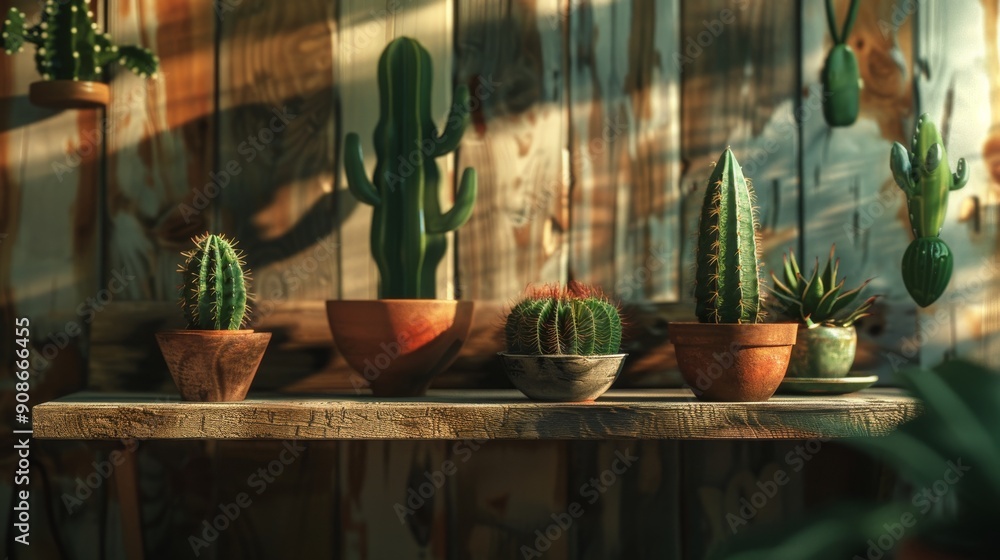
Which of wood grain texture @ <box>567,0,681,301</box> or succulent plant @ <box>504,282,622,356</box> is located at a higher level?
wood grain texture @ <box>567,0,681,301</box>

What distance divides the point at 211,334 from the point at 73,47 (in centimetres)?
67

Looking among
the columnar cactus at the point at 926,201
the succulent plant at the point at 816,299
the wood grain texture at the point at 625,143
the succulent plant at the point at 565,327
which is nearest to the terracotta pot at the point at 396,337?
the succulent plant at the point at 565,327

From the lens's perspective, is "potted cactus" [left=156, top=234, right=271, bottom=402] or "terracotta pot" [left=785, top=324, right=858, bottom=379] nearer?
"potted cactus" [left=156, top=234, right=271, bottom=402]

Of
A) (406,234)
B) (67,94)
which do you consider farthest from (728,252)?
(67,94)

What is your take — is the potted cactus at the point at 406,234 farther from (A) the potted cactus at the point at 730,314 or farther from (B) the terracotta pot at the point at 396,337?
(A) the potted cactus at the point at 730,314

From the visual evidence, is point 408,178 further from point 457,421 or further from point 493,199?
point 457,421

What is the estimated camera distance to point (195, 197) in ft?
5.78

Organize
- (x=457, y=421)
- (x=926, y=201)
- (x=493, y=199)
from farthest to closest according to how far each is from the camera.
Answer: (x=493, y=199) < (x=926, y=201) < (x=457, y=421)

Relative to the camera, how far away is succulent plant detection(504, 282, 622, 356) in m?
1.45

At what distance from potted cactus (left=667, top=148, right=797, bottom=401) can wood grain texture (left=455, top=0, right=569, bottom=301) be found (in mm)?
409

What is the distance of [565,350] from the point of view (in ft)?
4.74

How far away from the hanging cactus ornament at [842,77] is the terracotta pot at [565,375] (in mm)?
779

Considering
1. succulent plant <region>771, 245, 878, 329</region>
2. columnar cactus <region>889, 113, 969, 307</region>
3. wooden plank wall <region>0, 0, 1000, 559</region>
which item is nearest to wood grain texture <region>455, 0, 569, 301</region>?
wooden plank wall <region>0, 0, 1000, 559</region>

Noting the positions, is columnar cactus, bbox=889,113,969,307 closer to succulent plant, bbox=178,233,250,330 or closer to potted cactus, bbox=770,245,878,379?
potted cactus, bbox=770,245,878,379
